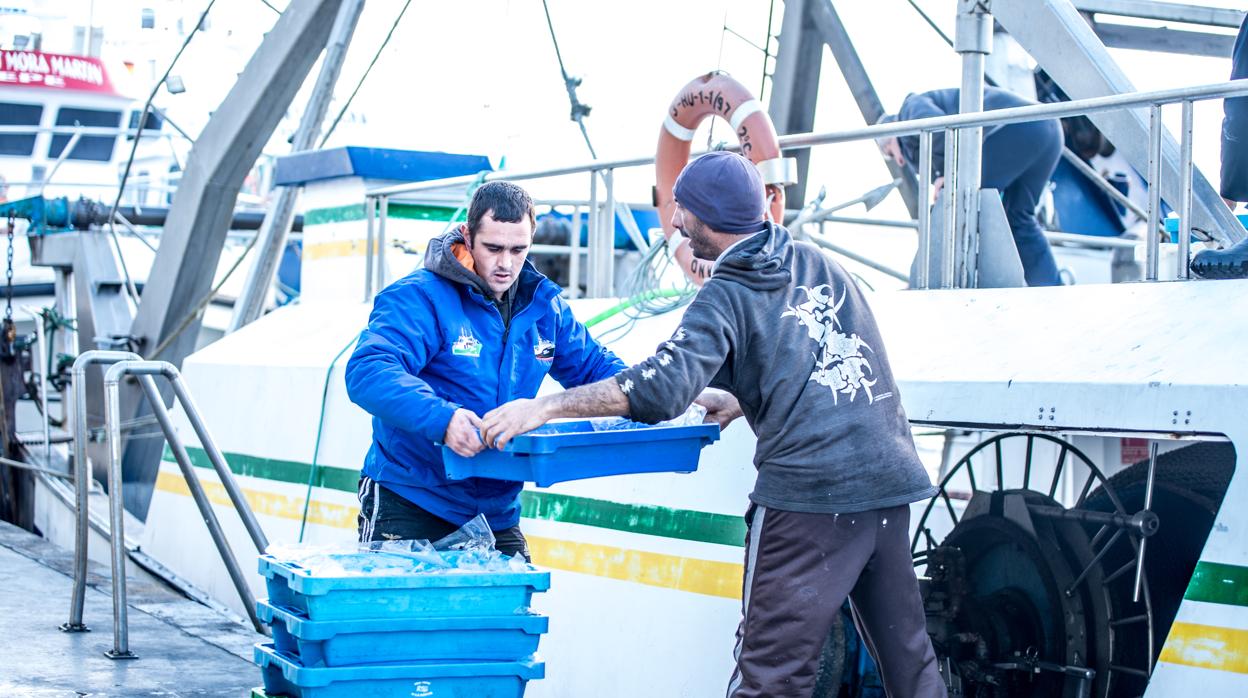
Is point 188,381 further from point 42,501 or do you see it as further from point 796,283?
point 796,283

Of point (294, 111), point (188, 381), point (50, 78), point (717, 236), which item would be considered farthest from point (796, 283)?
point (294, 111)

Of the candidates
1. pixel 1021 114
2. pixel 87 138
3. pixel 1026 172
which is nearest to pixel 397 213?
pixel 1026 172

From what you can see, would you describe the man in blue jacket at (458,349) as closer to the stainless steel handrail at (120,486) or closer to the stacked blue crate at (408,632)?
the stacked blue crate at (408,632)

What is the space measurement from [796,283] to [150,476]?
8718 mm

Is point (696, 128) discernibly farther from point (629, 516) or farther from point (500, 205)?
point (500, 205)

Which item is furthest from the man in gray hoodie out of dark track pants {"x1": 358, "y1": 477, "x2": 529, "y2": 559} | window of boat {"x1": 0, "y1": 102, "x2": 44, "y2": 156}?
window of boat {"x1": 0, "y1": 102, "x2": 44, "y2": 156}

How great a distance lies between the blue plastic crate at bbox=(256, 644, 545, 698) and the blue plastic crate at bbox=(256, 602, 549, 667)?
0.03m

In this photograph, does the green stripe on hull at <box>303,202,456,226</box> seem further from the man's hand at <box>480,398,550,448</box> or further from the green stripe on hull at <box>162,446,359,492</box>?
the man's hand at <box>480,398,550,448</box>

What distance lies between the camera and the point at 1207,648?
12.5 ft

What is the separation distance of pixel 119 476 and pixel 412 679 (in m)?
2.76

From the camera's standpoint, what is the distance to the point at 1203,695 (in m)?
3.82

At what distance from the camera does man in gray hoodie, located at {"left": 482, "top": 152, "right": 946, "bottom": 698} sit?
3531mm

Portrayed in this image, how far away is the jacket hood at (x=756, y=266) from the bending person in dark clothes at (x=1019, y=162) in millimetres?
3026

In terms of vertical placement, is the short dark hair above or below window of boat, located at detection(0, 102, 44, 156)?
below
